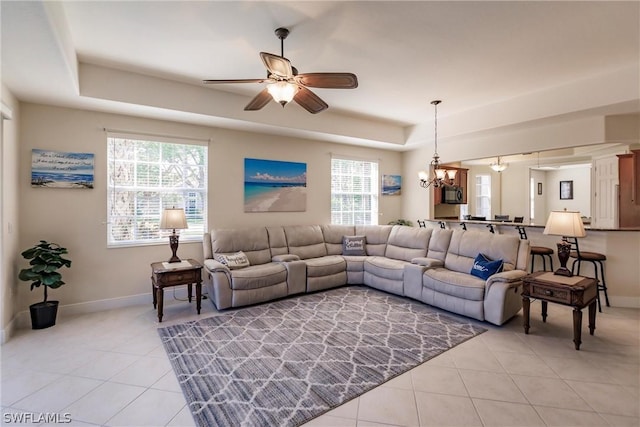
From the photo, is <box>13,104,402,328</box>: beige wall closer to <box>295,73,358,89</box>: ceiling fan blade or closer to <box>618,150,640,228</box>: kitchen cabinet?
<box>295,73,358,89</box>: ceiling fan blade

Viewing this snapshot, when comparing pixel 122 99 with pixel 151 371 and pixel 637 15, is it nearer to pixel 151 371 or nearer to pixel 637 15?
pixel 151 371

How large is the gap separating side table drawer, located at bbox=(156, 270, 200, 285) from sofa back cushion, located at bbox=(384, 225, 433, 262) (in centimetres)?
314

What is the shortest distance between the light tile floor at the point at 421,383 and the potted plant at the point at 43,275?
145 millimetres

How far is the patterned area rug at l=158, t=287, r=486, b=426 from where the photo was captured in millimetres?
2115

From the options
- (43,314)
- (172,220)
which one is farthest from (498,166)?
(43,314)

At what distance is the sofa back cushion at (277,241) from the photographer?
492cm

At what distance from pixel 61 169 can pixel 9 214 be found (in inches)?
29.3

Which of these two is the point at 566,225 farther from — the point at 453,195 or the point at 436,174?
the point at 453,195

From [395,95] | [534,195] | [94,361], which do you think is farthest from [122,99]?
[534,195]

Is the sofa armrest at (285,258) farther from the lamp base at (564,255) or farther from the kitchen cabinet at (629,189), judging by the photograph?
the kitchen cabinet at (629,189)

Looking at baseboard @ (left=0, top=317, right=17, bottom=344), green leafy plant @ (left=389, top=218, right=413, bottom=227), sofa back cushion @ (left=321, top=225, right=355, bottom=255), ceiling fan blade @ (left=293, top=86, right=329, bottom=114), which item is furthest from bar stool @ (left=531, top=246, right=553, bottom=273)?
baseboard @ (left=0, top=317, right=17, bottom=344)

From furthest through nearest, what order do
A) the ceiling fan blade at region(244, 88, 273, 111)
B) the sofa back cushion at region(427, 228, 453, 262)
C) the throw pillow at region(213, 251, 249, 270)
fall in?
the sofa back cushion at region(427, 228, 453, 262) < the throw pillow at region(213, 251, 249, 270) < the ceiling fan blade at region(244, 88, 273, 111)

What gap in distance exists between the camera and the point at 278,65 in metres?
2.30

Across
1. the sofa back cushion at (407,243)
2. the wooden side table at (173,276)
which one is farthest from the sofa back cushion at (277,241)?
the sofa back cushion at (407,243)
